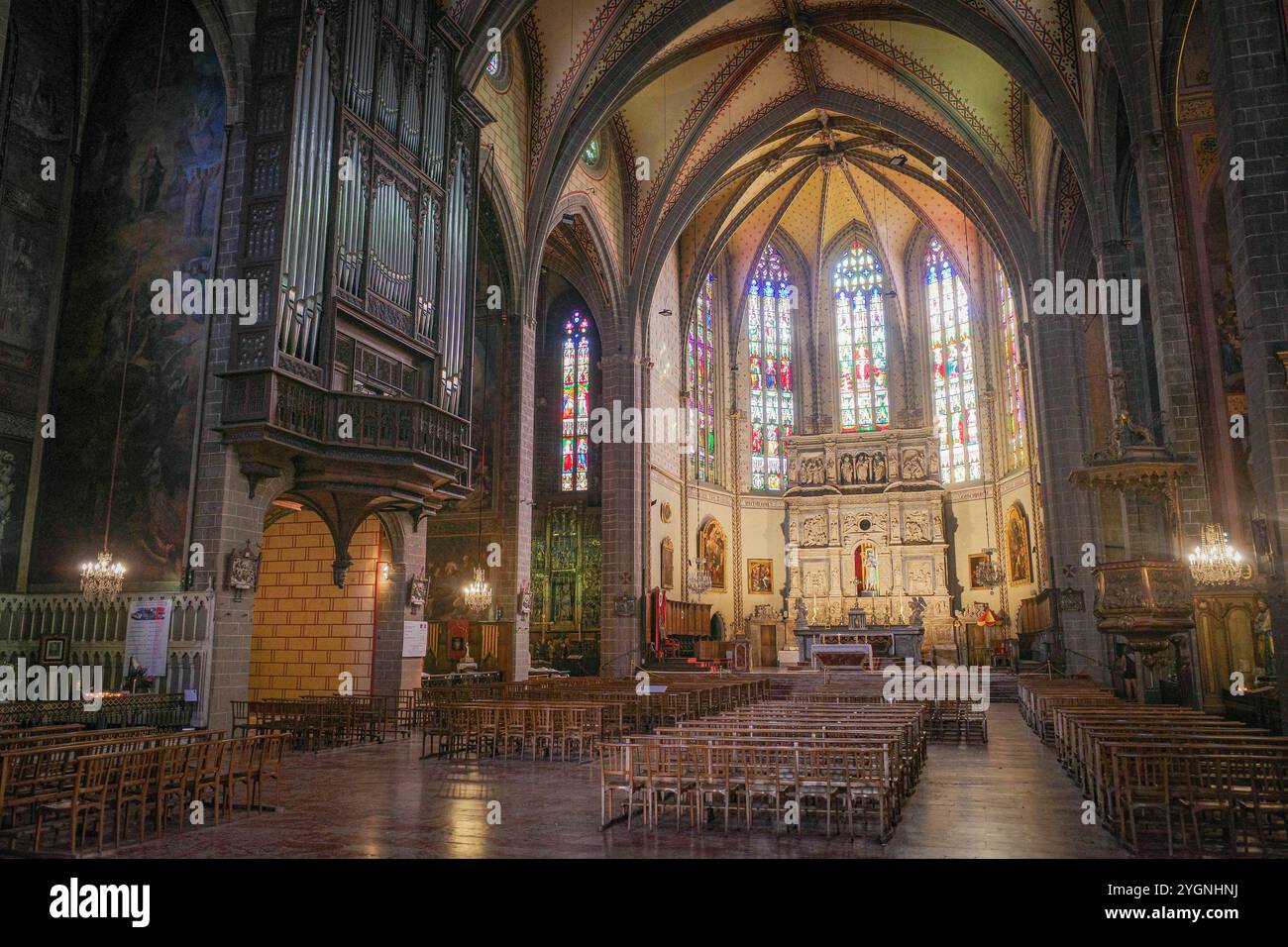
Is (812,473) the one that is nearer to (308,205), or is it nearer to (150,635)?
(308,205)

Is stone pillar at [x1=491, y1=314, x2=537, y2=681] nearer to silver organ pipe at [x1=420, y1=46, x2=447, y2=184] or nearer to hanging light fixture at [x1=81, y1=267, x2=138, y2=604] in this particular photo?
silver organ pipe at [x1=420, y1=46, x2=447, y2=184]

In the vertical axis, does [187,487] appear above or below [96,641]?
above

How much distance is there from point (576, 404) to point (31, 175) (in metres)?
16.9

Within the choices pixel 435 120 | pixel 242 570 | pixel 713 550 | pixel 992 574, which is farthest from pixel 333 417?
pixel 992 574

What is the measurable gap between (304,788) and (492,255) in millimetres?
16649

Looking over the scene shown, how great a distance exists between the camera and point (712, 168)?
27.4 m

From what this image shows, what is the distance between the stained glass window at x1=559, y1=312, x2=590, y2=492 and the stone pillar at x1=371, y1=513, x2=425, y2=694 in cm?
1185

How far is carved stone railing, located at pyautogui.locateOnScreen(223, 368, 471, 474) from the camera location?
1248 cm

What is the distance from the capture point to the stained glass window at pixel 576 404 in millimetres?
28875

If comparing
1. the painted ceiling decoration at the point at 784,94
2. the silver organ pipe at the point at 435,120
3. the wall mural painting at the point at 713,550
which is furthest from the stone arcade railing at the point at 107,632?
the wall mural painting at the point at 713,550

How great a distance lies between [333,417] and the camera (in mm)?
13414

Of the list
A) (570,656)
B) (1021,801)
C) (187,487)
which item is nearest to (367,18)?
(187,487)

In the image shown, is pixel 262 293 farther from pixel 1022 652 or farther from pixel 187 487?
pixel 1022 652

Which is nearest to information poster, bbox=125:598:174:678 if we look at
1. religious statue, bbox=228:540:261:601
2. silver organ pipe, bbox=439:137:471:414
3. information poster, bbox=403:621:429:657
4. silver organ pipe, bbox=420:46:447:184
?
religious statue, bbox=228:540:261:601
